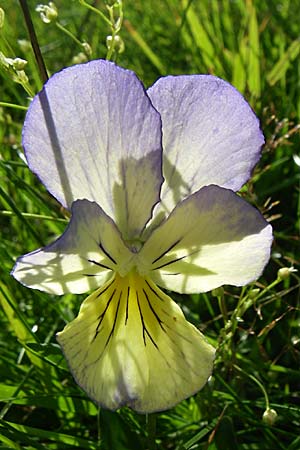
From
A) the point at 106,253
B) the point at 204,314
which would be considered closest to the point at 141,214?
the point at 106,253

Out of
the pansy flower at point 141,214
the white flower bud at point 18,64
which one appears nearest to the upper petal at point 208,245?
the pansy flower at point 141,214

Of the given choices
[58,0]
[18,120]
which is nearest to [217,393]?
[18,120]

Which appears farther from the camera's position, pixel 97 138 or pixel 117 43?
pixel 117 43

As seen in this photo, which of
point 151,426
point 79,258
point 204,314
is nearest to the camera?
point 79,258

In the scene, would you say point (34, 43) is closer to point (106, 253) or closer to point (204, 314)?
point (106, 253)

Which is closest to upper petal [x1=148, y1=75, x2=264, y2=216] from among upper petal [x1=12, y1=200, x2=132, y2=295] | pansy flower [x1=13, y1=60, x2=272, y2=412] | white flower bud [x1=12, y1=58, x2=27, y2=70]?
pansy flower [x1=13, y1=60, x2=272, y2=412]

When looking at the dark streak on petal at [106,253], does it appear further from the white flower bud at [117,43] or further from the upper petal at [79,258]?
the white flower bud at [117,43]

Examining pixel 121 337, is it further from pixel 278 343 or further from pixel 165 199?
pixel 278 343
